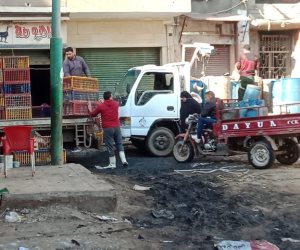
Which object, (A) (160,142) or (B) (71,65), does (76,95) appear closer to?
(B) (71,65)

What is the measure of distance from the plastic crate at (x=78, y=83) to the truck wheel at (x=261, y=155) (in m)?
3.68

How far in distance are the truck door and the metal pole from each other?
4310 millimetres

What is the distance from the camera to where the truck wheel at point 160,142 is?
15625 millimetres

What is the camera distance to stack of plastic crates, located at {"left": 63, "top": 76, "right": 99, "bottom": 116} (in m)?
13.0

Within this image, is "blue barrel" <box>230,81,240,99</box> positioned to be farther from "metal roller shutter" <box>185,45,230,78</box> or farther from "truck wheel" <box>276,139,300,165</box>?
"truck wheel" <box>276,139,300,165</box>

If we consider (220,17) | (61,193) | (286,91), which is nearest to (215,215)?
(61,193)

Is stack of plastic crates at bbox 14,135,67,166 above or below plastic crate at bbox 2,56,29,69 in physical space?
below

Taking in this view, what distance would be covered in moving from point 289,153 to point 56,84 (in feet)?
17.9

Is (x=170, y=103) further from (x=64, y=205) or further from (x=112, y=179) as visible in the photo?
(x=64, y=205)

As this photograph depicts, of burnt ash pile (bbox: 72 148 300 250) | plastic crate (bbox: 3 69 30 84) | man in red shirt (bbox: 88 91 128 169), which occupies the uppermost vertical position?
plastic crate (bbox: 3 69 30 84)

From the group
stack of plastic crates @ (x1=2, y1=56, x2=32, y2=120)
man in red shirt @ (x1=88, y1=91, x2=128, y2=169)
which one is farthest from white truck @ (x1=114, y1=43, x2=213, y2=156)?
stack of plastic crates @ (x1=2, y1=56, x2=32, y2=120)

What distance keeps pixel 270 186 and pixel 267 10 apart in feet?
40.9

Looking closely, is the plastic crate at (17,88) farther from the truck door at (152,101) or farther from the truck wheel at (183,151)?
the truck wheel at (183,151)

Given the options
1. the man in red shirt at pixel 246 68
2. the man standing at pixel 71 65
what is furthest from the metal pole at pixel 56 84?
the man in red shirt at pixel 246 68
